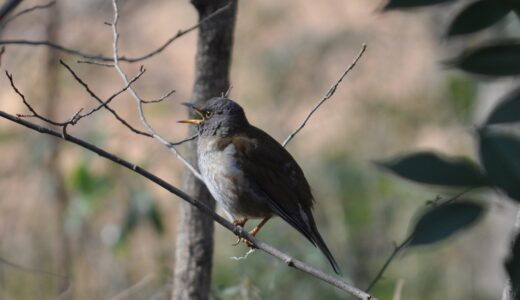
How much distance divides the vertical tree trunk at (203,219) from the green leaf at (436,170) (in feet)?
9.05

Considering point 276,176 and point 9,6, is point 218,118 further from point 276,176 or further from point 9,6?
point 9,6

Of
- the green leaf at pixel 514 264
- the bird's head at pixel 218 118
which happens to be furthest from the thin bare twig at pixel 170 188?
the green leaf at pixel 514 264

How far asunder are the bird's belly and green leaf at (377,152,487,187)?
9.02 feet

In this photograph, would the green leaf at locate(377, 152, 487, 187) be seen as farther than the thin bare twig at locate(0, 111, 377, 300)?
No

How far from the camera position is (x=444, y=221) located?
1236 millimetres

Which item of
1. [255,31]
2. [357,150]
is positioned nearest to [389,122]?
[357,150]

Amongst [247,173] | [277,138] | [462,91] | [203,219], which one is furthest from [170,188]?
[277,138]

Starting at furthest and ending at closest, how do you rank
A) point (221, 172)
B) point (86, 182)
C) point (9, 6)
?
point (86, 182)
point (221, 172)
point (9, 6)

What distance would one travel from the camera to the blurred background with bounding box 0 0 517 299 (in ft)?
21.5

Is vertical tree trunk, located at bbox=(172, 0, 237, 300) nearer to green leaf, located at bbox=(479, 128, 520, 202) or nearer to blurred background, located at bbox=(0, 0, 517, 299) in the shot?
blurred background, located at bbox=(0, 0, 517, 299)

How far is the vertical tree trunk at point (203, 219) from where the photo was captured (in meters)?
3.90

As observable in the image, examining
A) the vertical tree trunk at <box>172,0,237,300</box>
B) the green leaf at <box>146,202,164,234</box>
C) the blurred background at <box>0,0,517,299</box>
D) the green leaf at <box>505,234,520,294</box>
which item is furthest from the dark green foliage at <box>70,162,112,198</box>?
the green leaf at <box>505,234,520,294</box>

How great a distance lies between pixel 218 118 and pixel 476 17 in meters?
3.11

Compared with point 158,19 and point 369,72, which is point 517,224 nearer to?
point 369,72
